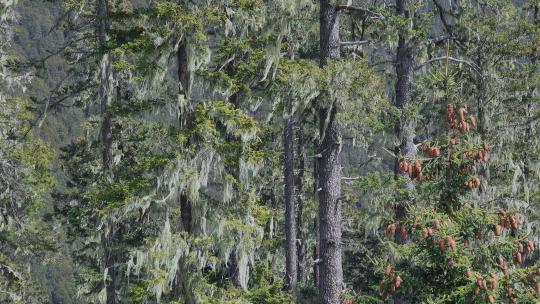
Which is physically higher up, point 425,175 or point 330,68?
point 330,68

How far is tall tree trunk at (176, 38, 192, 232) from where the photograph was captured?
33.6ft

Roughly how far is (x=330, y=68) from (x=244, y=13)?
3.77 metres

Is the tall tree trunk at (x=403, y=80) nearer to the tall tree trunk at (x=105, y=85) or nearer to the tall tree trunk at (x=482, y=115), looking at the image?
the tall tree trunk at (x=482, y=115)

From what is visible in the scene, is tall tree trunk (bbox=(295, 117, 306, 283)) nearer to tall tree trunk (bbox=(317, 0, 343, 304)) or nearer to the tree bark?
the tree bark

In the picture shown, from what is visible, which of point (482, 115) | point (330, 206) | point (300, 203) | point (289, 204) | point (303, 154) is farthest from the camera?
point (300, 203)

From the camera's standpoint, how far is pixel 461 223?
7.59 metres

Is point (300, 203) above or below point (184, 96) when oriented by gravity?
below

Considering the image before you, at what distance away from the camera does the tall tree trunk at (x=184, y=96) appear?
33.6 ft

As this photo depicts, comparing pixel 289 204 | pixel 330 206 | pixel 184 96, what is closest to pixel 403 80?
pixel 330 206

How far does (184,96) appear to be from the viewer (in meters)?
10.3

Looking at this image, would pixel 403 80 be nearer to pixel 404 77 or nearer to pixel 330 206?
pixel 404 77

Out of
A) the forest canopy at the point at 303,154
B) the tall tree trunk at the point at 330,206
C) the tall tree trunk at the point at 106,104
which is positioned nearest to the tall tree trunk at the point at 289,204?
the forest canopy at the point at 303,154

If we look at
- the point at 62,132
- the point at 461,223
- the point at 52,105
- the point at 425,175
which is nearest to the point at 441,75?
the point at 425,175

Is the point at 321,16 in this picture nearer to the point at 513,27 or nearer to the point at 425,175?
the point at 425,175
